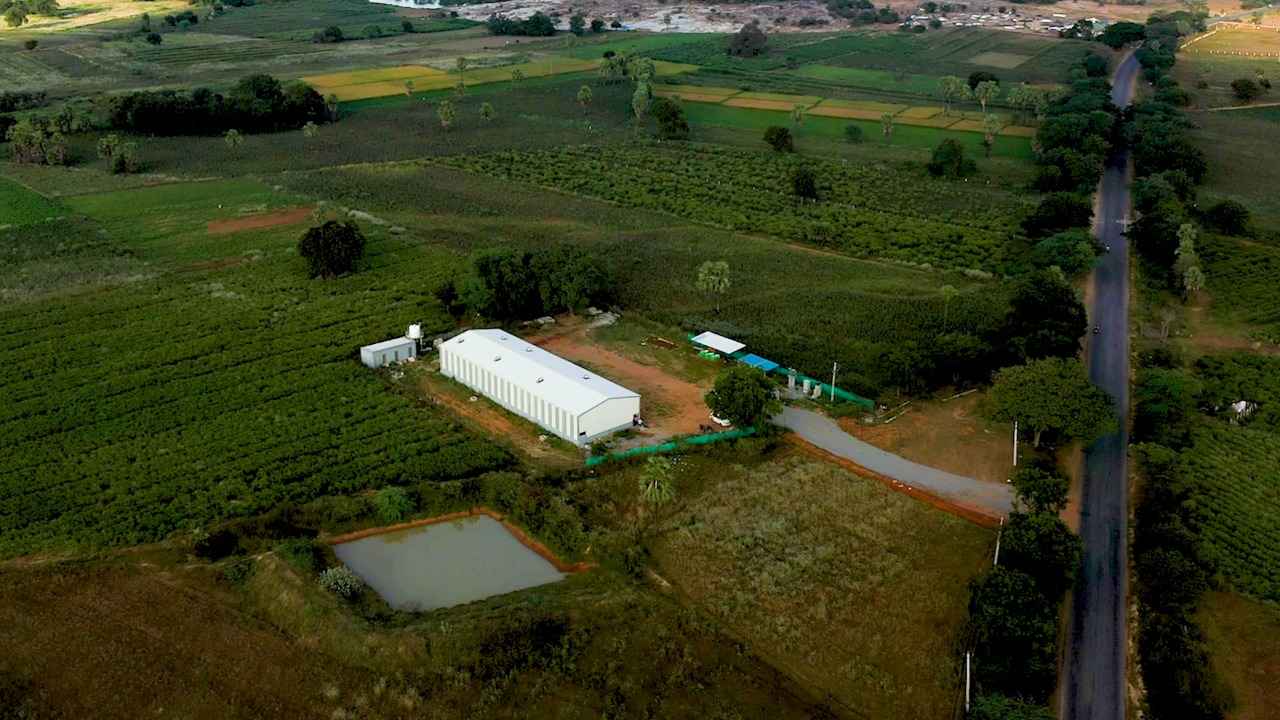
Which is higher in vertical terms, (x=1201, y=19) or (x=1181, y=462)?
(x=1201, y=19)

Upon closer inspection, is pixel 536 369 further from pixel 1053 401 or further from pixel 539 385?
Result: pixel 1053 401

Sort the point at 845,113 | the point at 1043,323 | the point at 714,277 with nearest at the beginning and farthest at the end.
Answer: the point at 1043,323 < the point at 714,277 < the point at 845,113

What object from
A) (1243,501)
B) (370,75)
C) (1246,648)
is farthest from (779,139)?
(1246,648)

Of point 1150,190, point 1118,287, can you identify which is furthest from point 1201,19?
point 1118,287

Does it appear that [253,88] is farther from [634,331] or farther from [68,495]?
[68,495]

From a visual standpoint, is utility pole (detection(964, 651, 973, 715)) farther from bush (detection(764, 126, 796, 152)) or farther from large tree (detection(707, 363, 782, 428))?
bush (detection(764, 126, 796, 152))

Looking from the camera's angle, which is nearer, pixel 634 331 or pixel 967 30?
pixel 634 331
